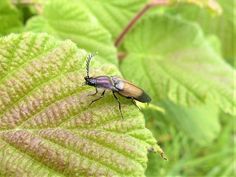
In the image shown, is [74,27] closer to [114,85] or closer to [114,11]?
[114,11]

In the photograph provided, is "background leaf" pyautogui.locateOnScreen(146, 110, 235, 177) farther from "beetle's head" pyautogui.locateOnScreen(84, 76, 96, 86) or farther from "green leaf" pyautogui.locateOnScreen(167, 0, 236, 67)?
"beetle's head" pyautogui.locateOnScreen(84, 76, 96, 86)

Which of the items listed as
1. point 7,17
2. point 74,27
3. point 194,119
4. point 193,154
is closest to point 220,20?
point 194,119

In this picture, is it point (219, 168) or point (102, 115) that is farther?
point (219, 168)

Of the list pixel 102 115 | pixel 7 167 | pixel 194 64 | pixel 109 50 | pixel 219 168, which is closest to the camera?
pixel 7 167

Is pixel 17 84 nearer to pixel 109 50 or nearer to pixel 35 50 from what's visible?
pixel 35 50

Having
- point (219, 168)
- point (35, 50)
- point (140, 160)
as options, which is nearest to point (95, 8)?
point (35, 50)

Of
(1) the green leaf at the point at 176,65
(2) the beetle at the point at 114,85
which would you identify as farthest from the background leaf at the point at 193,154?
(2) the beetle at the point at 114,85

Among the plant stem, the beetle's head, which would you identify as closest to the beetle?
the beetle's head
